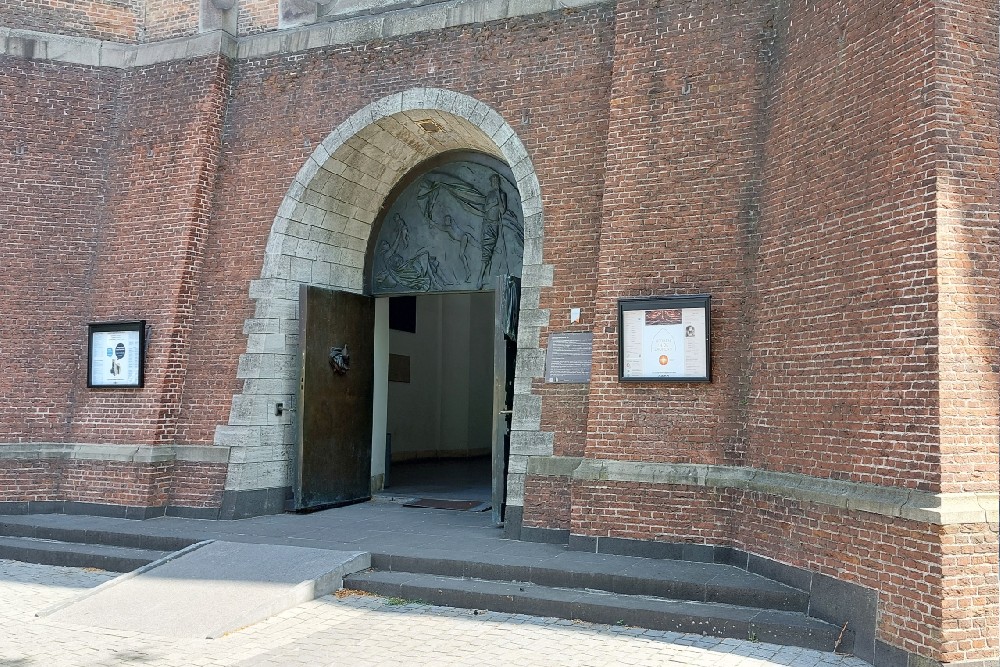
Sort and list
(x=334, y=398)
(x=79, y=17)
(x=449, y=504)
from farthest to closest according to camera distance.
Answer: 1. (x=79, y=17)
2. (x=449, y=504)
3. (x=334, y=398)

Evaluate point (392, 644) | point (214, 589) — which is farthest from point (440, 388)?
point (392, 644)

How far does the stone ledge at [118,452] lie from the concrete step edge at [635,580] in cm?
339

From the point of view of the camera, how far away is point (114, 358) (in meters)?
10.7

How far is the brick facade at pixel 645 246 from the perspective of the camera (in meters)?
5.92

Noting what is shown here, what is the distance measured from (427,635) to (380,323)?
6372 mm

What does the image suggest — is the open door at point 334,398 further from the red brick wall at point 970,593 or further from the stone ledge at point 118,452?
the red brick wall at point 970,593

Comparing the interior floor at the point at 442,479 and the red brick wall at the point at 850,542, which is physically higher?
the red brick wall at the point at 850,542

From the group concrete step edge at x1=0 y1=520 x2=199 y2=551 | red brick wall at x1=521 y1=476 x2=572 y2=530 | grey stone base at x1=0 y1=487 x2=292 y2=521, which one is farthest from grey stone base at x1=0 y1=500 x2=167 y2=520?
red brick wall at x1=521 y1=476 x2=572 y2=530

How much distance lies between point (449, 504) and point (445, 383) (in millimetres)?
8130

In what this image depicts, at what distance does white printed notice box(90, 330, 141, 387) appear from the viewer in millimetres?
10625

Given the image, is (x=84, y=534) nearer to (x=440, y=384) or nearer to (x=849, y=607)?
(x=849, y=607)

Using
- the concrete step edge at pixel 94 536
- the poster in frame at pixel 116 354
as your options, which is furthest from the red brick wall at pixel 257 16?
the concrete step edge at pixel 94 536

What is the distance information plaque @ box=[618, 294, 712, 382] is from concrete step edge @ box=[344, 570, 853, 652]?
2.02 meters

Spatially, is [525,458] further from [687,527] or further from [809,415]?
[809,415]
